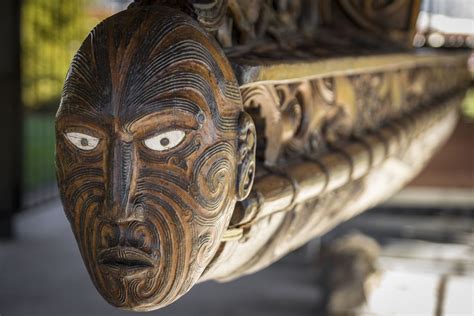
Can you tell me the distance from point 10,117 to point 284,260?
62.6 inches

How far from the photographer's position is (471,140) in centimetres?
429

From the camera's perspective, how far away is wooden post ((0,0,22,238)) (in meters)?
4.42

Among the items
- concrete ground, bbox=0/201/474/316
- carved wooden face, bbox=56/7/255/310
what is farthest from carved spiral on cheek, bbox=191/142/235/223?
concrete ground, bbox=0/201/474/316

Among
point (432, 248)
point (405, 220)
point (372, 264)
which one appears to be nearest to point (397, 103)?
point (372, 264)

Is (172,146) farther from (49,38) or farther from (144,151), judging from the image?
(49,38)

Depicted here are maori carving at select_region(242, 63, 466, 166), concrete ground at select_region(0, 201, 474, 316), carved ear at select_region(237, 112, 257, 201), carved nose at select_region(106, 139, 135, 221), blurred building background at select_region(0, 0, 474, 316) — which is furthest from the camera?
blurred building background at select_region(0, 0, 474, 316)

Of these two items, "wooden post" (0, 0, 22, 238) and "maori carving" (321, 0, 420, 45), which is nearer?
"maori carving" (321, 0, 420, 45)

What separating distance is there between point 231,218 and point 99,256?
0.21m

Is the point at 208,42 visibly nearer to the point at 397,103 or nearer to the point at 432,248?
the point at 397,103

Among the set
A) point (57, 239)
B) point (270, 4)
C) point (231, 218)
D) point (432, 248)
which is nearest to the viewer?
point (231, 218)

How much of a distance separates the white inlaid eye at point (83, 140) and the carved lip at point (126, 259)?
0.11 meters

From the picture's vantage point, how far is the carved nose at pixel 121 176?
93cm

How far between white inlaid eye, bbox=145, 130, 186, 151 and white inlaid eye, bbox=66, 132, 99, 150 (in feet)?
0.20

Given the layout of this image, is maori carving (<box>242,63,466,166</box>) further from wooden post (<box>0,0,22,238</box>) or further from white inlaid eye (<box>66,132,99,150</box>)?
wooden post (<box>0,0,22,238</box>)
